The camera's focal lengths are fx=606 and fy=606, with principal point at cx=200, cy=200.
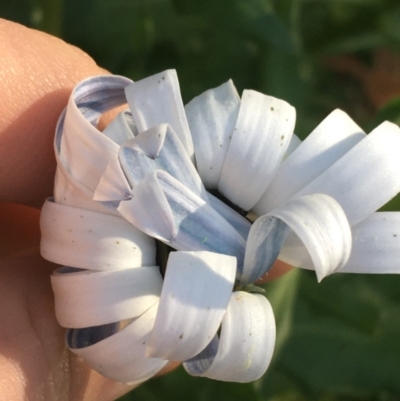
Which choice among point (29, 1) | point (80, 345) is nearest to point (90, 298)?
point (80, 345)

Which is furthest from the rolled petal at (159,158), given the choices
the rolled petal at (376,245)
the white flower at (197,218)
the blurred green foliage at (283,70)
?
the blurred green foliage at (283,70)

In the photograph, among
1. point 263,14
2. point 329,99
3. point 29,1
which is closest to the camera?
point 263,14

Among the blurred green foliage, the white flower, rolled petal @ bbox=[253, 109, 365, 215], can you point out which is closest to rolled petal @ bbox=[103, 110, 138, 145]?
the white flower

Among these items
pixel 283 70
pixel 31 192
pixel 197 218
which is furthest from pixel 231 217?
pixel 283 70

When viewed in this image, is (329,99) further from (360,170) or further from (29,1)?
(360,170)

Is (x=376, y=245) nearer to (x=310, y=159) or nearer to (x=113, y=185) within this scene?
(x=310, y=159)

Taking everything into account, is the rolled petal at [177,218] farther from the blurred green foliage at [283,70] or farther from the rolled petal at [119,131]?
the blurred green foliage at [283,70]
